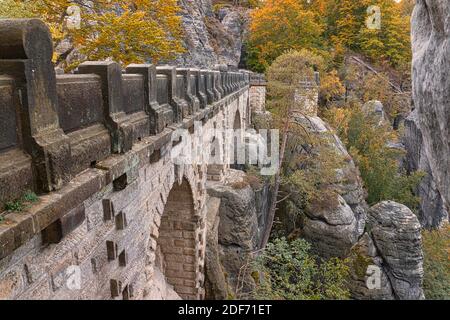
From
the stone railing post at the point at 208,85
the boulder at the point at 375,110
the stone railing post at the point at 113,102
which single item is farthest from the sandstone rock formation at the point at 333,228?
the stone railing post at the point at 113,102

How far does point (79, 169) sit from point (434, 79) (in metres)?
4.74

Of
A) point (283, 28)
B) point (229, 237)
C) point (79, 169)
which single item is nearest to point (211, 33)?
point (283, 28)

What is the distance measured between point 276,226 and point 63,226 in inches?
A: 676

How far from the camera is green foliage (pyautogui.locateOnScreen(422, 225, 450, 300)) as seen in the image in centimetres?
1612

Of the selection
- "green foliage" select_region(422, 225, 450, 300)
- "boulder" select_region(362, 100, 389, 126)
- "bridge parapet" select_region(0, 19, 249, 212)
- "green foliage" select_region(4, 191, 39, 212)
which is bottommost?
"green foliage" select_region(422, 225, 450, 300)

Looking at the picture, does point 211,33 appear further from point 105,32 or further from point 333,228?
point 105,32

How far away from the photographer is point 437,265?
17391 mm

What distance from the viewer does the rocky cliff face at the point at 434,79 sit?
180 inches

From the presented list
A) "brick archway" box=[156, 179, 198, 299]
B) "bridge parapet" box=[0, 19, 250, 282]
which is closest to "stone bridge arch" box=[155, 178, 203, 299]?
"brick archway" box=[156, 179, 198, 299]

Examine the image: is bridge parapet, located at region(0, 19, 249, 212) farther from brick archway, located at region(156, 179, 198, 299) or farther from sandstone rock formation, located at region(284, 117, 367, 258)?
sandstone rock formation, located at region(284, 117, 367, 258)

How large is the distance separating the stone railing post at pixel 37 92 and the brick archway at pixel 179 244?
5.82 metres

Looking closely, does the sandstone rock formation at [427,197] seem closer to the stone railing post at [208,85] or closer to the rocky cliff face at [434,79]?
the stone railing post at [208,85]

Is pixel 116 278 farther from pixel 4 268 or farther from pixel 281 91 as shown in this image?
pixel 281 91

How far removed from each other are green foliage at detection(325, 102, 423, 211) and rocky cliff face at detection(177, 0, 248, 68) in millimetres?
10847
